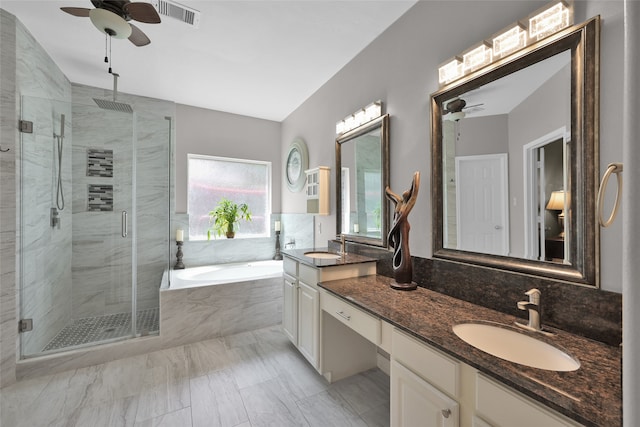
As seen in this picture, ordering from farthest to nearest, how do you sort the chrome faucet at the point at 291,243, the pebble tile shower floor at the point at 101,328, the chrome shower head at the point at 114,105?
the chrome faucet at the point at 291,243, the chrome shower head at the point at 114,105, the pebble tile shower floor at the point at 101,328

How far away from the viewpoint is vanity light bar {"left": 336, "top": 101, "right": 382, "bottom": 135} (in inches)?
85.7

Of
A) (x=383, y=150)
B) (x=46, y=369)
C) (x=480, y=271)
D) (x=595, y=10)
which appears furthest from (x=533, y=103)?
(x=46, y=369)

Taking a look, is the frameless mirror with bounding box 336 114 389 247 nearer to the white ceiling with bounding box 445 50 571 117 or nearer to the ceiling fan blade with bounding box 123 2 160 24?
the white ceiling with bounding box 445 50 571 117

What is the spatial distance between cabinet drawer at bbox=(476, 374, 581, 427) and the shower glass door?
9.55 feet

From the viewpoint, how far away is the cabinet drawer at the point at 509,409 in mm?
715

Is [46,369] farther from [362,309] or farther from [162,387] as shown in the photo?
[362,309]

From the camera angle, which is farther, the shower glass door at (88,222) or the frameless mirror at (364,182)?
the shower glass door at (88,222)

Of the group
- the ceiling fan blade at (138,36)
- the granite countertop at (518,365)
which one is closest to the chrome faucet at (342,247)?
the granite countertop at (518,365)

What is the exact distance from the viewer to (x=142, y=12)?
1.66 meters

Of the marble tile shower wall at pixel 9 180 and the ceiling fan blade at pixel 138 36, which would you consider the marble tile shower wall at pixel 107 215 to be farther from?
the ceiling fan blade at pixel 138 36

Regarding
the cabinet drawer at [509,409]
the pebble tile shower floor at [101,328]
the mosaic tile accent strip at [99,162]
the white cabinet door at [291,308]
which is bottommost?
the pebble tile shower floor at [101,328]

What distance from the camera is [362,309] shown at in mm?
1439

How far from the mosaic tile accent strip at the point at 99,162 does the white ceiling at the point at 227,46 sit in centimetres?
83

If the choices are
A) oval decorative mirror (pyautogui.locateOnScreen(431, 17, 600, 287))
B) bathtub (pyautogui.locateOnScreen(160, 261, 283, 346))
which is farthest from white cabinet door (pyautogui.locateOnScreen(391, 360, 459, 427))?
bathtub (pyautogui.locateOnScreen(160, 261, 283, 346))
